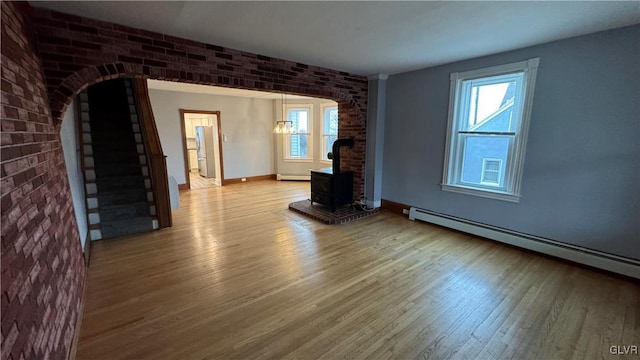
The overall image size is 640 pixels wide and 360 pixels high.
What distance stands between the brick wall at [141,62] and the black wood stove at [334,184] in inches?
41.6

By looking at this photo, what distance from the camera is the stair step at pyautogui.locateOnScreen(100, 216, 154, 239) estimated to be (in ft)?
11.9

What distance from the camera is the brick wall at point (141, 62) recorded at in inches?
87.4

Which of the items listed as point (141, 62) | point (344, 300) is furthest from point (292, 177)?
point (344, 300)

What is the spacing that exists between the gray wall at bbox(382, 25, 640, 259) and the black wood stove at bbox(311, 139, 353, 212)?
1.96 metres

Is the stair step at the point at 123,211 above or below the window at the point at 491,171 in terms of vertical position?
below

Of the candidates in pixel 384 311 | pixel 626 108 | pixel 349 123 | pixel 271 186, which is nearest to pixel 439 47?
pixel 626 108

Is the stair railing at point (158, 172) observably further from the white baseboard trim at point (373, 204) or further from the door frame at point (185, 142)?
the white baseboard trim at point (373, 204)

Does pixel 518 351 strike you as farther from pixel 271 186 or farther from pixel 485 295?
pixel 271 186

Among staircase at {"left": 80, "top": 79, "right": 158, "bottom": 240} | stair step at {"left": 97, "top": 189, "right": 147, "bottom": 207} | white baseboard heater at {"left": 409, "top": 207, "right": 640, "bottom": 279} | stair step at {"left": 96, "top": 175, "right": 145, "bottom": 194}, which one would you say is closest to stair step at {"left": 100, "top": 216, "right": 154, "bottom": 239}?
staircase at {"left": 80, "top": 79, "right": 158, "bottom": 240}

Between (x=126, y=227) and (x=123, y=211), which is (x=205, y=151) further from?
(x=126, y=227)

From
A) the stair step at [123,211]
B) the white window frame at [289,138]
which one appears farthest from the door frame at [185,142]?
the stair step at [123,211]

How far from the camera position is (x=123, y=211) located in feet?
12.7

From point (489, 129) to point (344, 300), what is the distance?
9.57 ft

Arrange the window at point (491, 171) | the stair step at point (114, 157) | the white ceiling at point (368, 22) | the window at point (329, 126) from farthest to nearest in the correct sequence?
the window at point (329, 126) → the stair step at point (114, 157) → the window at point (491, 171) → the white ceiling at point (368, 22)
